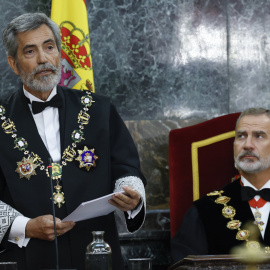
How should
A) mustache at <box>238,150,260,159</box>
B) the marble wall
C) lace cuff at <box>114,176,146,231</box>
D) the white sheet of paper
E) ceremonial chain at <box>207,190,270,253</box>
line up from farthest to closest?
the marble wall
mustache at <box>238,150,260,159</box>
ceremonial chain at <box>207,190,270,253</box>
lace cuff at <box>114,176,146,231</box>
the white sheet of paper

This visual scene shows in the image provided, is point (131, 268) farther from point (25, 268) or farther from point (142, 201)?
point (25, 268)

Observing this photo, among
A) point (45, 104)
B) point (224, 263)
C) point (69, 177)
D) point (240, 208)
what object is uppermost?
point (45, 104)

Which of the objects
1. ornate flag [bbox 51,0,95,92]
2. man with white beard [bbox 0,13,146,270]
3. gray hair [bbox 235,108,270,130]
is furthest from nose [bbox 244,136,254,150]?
ornate flag [bbox 51,0,95,92]

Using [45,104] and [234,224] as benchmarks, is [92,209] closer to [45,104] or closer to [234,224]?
[45,104]

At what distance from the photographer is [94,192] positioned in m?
2.98

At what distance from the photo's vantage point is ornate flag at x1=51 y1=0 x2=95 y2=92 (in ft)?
12.2

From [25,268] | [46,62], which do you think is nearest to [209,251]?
[25,268]

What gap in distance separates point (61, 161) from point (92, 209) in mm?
401

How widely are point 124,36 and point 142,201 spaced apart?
4.82 ft

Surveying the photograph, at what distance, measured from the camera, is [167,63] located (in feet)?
13.2

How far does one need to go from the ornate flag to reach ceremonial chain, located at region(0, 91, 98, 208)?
24.0 inches

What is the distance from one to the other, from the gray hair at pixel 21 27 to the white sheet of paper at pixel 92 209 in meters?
0.84

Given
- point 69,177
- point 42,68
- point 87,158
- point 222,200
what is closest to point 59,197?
point 69,177

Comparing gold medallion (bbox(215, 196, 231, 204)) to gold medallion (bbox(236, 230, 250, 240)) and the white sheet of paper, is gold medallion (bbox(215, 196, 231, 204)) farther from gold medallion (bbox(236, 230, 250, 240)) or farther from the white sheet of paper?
the white sheet of paper
